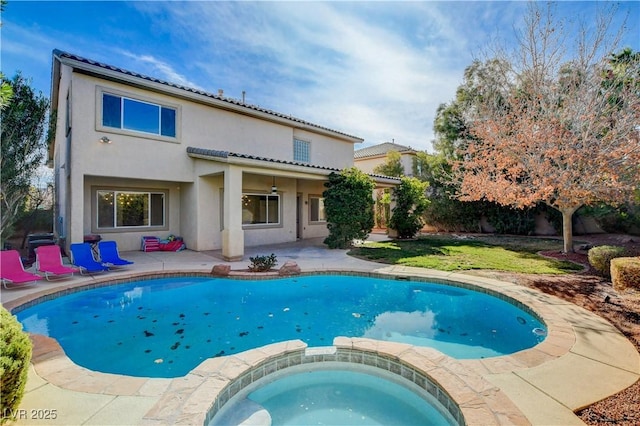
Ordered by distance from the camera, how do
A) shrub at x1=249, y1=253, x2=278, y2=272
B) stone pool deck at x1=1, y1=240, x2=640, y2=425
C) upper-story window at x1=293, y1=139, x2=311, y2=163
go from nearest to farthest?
stone pool deck at x1=1, y1=240, x2=640, y2=425 → shrub at x1=249, y1=253, x2=278, y2=272 → upper-story window at x1=293, y1=139, x2=311, y2=163

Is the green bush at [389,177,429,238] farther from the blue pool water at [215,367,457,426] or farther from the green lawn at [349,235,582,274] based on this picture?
the blue pool water at [215,367,457,426]

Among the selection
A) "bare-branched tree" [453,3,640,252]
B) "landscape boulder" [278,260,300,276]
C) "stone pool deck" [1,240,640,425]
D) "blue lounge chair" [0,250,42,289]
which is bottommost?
"stone pool deck" [1,240,640,425]

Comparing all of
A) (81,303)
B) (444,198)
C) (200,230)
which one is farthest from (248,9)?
(444,198)

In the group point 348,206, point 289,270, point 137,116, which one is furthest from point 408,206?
point 137,116

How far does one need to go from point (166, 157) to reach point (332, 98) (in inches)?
384

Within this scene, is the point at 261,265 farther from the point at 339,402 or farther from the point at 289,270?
the point at 339,402

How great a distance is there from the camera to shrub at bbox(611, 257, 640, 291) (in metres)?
7.40

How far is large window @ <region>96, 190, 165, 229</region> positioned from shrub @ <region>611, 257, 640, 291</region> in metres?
18.4

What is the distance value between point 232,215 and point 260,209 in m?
5.21

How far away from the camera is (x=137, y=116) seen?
1397 cm

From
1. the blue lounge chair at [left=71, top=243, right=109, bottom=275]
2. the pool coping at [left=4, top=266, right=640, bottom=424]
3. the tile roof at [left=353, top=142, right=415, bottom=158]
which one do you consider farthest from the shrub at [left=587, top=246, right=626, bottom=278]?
the tile roof at [left=353, top=142, right=415, bottom=158]

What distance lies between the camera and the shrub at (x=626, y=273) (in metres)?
7.40

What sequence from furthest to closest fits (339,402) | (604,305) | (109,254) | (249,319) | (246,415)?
1. (109,254)
2. (249,319)
3. (604,305)
4. (339,402)
5. (246,415)

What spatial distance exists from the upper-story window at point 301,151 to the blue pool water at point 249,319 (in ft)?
38.9
